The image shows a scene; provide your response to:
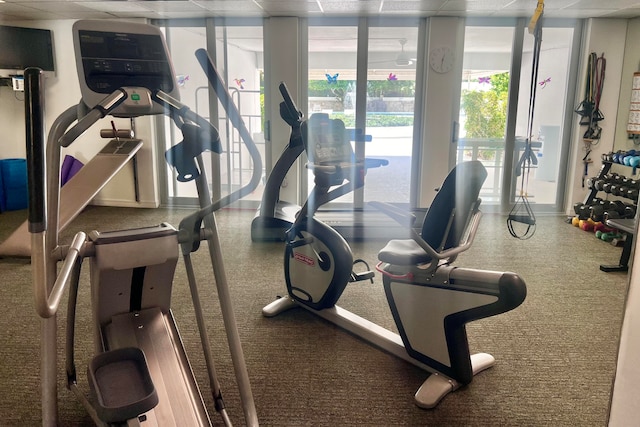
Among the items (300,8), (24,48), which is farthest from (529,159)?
(24,48)

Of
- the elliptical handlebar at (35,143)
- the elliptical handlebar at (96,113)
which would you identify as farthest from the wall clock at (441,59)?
the elliptical handlebar at (35,143)

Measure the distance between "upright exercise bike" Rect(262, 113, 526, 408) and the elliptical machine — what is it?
926 mm

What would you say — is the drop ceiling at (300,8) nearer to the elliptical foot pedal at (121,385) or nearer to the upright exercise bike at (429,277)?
the upright exercise bike at (429,277)

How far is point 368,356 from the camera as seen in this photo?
2.71 meters

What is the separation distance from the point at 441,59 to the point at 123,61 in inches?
187

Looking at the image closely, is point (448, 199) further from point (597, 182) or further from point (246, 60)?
point (246, 60)

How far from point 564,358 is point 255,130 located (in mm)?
4679

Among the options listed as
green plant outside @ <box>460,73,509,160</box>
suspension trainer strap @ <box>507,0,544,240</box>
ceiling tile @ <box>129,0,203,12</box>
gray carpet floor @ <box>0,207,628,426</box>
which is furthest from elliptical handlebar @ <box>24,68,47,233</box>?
green plant outside @ <box>460,73,509,160</box>

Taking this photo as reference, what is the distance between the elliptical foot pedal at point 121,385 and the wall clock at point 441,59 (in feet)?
16.3

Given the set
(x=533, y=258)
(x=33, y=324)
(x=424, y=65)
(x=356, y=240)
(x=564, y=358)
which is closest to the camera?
(x=564, y=358)

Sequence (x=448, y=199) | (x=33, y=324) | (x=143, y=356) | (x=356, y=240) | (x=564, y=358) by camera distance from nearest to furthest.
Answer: (x=143, y=356), (x=448, y=199), (x=564, y=358), (x=33, y=324), (x=356, y=240)

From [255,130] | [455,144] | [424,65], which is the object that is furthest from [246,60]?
[455,144]

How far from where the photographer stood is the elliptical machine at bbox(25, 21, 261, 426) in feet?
5.28

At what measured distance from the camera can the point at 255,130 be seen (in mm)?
6344
